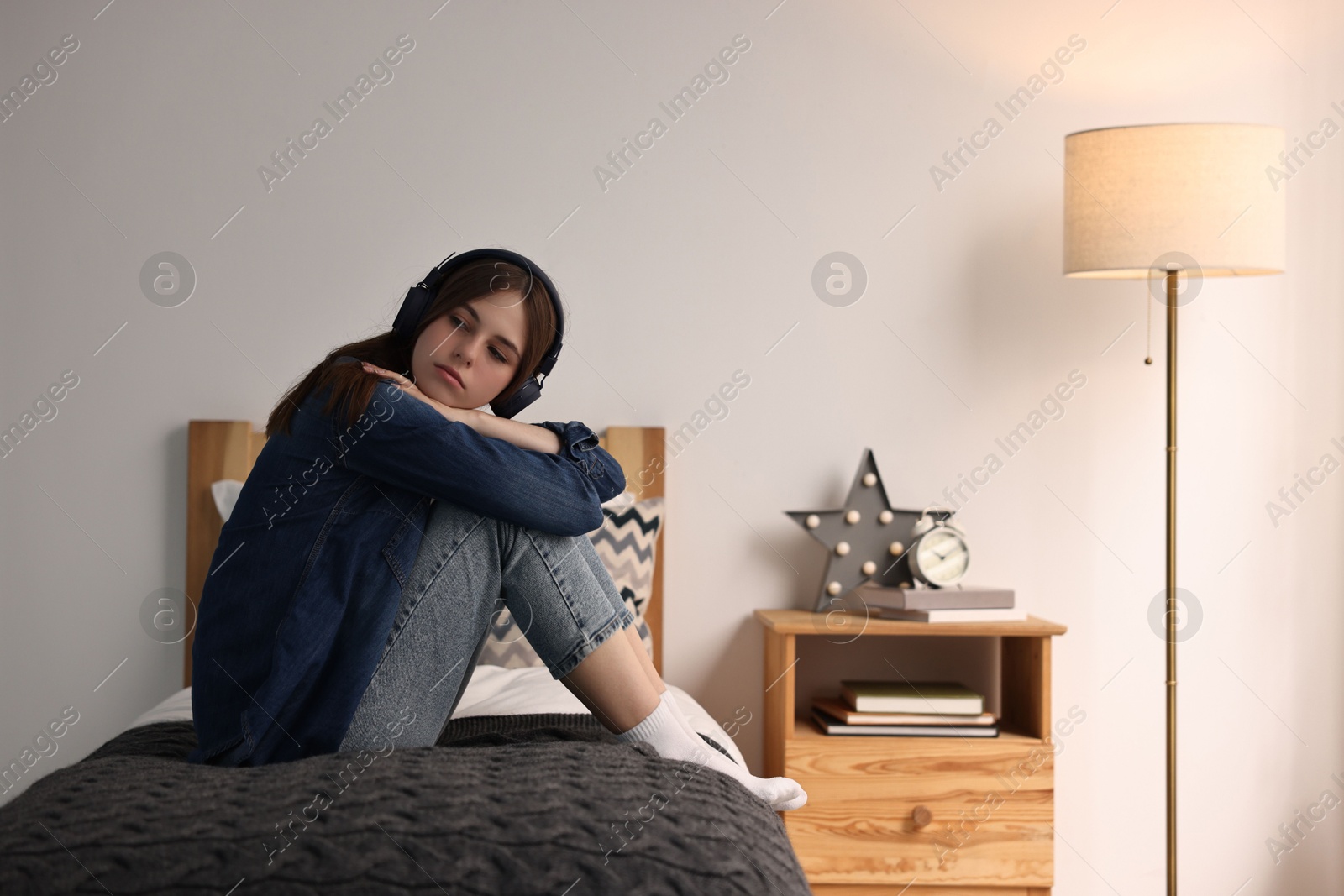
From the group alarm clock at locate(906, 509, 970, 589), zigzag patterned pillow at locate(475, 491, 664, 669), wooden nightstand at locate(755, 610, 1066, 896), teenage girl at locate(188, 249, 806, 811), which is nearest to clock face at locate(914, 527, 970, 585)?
alarm clock at locate(906, 509, 970, 589)

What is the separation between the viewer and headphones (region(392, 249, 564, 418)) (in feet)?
4.63

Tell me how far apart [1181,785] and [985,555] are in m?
0.65

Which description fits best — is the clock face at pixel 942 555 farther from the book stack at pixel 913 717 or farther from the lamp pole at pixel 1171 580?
the lamp pole at pixel 1171 580

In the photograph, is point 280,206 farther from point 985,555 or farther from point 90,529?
point 985,555

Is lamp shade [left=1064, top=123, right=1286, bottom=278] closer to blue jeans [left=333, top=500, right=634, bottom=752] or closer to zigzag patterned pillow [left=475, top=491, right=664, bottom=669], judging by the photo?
zigzag patterned pillow [left=475, top=491, right=664, bottom=669]

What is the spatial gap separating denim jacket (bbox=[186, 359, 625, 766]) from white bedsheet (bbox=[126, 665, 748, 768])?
383mm

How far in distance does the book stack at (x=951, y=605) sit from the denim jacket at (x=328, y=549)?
0.90 m

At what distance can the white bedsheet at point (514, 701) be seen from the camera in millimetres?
1594

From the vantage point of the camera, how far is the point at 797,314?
2244mm

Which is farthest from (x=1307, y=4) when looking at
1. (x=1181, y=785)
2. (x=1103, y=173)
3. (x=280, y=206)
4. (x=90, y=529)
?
(x=90, y=529)

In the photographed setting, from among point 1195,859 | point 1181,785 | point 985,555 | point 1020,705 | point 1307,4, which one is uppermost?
point 1307,4

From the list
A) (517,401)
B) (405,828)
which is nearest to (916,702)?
(517,401)

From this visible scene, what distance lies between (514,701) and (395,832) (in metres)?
0.74

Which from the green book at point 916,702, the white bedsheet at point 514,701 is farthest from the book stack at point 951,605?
the white bedsheet at point 514,701
